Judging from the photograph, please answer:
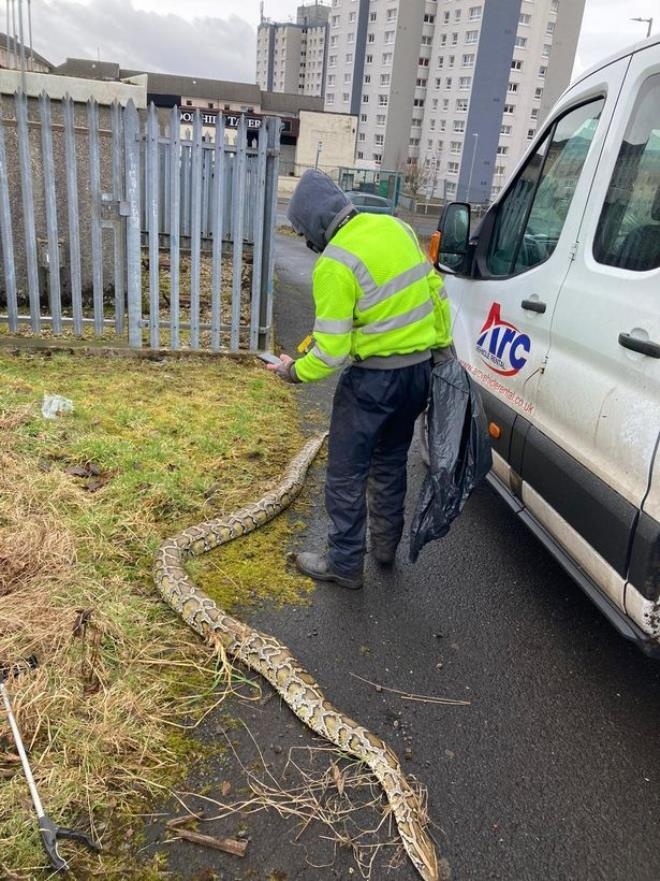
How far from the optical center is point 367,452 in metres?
3.70

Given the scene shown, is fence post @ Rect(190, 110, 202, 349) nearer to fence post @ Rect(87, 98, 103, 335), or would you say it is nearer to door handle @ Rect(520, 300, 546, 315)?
fence post @ Rect(87, 98, 103, 335)

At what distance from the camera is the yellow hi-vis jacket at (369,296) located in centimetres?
332

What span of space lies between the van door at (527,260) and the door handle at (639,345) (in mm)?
710

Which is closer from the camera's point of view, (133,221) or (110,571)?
(110,571)

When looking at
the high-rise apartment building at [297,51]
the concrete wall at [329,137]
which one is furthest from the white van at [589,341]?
the high-rise apartment building at [297,51]

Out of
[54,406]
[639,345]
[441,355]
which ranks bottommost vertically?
[54,406]

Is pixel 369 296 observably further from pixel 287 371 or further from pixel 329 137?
pixel 329 137

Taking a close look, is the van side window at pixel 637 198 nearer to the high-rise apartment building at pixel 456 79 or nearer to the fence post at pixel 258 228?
the fence post at pixel 258 228

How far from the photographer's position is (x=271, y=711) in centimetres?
297

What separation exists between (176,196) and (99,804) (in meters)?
5.76

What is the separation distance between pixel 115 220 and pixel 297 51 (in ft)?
387

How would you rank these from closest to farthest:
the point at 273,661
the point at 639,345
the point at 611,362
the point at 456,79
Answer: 1. the point at 639,345
2. the point at 611,362
3. the point at 273,661
4. the point at 456,79

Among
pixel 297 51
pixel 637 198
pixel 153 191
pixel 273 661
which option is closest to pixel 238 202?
pixel 153 191

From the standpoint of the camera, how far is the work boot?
12.8 feet
